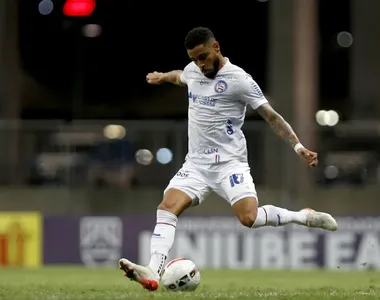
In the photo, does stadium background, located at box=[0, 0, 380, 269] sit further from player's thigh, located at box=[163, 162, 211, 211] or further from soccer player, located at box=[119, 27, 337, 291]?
player's thigh, located at box=[163, 162, 211, 211]

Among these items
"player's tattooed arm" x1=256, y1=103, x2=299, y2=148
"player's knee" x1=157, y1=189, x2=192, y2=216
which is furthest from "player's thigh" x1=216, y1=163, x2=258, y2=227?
"player's tattooed arm" x1=256, y1=103, x2=299, y2=148

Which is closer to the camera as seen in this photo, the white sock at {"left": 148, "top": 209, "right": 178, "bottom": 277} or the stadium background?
the white sock at {"left": 148, "top": 209, "right": 178, "bottom": 277}

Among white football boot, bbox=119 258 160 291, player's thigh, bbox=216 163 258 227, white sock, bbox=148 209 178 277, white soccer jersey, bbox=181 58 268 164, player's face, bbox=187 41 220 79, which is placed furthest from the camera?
white soccer jersey, bbox=181 58 268 164

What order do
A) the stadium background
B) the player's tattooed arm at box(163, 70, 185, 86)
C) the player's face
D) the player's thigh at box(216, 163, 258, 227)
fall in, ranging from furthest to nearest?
1. the stadium background
2. the player's tattooed arm at box(163, 70, 185, 86)
3. the player's thigh at box(216, 163, 258, 227)
4. the player's face

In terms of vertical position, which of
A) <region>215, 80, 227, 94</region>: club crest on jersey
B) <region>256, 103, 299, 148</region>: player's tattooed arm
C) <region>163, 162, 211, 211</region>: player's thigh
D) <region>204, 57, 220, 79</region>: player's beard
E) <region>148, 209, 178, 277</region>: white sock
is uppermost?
<region>204, 57, 220, 79</region>: player's beard

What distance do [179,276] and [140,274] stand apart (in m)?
0.53

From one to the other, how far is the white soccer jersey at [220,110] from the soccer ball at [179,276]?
1056 millimetres

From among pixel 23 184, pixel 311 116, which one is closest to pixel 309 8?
pixel 311 116

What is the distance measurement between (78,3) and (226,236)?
282 inches

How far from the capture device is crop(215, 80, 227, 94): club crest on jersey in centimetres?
1045

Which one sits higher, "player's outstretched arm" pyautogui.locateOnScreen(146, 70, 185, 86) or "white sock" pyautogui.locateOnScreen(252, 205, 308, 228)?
"player's outstretched arm" pyautogui.locateOnScreen(146, 70, 185, 86)

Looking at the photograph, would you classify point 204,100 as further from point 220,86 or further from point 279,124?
point 279,124

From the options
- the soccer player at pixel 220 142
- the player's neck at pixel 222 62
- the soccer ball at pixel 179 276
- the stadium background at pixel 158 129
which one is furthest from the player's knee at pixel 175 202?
the stadium background at pixel 158 129

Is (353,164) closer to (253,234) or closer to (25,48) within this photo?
(253,234)
